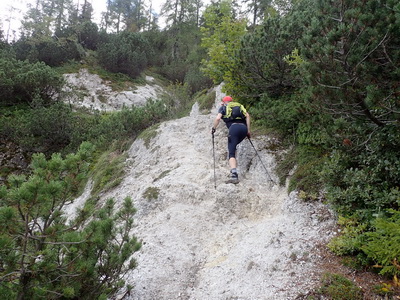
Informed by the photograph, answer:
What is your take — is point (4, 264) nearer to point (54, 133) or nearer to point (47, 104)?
point (54, 133)

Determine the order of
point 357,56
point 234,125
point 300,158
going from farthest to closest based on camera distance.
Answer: point 234,125 < point 300,158 < point 357,56

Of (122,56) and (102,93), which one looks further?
(122,56)

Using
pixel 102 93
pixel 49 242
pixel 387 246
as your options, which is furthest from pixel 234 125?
pixel 102 93

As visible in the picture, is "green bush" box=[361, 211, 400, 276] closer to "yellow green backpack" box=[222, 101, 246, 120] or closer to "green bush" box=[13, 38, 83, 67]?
"yellow green backpack" box=[222, 101, 246, 120]

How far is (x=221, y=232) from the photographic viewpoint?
6.27m

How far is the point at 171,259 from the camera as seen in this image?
18.4ft

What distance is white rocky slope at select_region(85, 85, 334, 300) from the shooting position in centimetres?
464

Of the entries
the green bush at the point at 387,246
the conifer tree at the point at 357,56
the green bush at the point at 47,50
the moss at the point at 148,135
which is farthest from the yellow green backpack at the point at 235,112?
the green bush at the point at 47,50

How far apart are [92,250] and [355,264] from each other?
376 centimetres

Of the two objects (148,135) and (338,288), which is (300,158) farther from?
(148,135)

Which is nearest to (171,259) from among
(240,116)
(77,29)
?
(240,116)

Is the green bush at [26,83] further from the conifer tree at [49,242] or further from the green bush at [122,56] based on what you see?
the conifer tree at [49,242]

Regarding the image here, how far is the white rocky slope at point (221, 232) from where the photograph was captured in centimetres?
464

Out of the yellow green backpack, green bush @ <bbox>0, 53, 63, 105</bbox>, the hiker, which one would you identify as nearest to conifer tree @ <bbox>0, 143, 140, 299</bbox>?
the hiker
